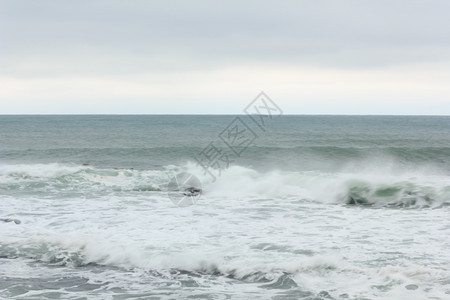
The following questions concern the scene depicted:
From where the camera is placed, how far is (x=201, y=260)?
329 inches

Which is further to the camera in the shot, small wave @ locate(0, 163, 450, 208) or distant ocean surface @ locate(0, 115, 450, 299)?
small wave @ locate(0, 163, 450, 208)

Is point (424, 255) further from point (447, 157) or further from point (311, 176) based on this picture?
point (447, 157)

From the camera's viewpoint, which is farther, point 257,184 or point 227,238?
point 257,184

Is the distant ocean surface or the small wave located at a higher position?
the small wave

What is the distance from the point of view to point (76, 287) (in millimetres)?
7285

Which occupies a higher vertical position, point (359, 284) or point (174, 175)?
point (174, 175)

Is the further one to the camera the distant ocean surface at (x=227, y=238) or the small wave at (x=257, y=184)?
the small wave at (x=257, y=184)

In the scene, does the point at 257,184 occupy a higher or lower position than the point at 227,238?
higher

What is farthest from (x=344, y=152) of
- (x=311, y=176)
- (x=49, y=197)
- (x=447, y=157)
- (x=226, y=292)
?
(x=226, y=292)

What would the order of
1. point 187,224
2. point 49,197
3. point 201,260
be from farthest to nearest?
point 49,197
point 187,224
point 201,260

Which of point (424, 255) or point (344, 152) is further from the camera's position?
point (344, 152)

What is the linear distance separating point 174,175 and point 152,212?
7935mm

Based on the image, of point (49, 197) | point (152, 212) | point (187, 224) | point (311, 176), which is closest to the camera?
point (187, 224)

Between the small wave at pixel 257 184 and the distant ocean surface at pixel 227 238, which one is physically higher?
the small wave at pixel 257 184
